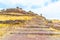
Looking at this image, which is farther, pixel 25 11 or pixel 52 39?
pixel 25 11

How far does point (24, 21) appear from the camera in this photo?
Answer: 11.3m

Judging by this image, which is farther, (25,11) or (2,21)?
(25,11)

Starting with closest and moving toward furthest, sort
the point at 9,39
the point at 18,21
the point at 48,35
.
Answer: the point at 9,39
the point at 48,35
the point at 18,21

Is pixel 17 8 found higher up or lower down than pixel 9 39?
higher up

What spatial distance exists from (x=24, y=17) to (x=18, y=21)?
3.83 feet

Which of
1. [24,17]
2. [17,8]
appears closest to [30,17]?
[24,17]

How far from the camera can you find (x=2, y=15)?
42.1 feet

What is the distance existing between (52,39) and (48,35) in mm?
872

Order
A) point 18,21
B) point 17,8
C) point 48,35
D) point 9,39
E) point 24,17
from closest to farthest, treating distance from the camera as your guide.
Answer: point 9,39, point 48,35, point 18,21, point 24,17, point 17,8

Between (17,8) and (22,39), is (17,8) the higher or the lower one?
the higher one

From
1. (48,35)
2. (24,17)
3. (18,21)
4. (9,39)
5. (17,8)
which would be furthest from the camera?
(17,8)

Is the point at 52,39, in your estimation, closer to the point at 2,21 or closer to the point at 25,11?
the point at 2,21

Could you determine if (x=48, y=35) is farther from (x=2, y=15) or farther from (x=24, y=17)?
(x=2, y=15)

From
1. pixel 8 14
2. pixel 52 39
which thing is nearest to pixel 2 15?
pixel 8 14
